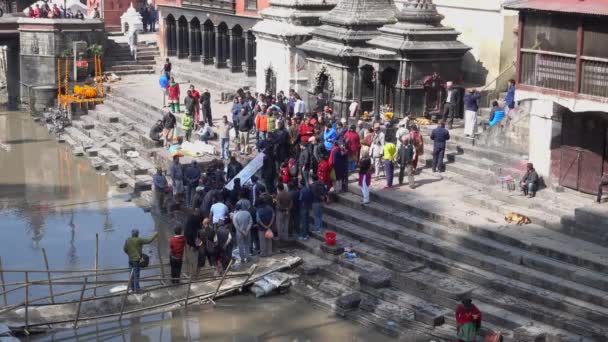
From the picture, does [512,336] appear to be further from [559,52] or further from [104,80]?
[104,80]

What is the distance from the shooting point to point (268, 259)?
18656 millimetres

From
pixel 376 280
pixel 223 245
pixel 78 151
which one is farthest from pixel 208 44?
pixel 376 280

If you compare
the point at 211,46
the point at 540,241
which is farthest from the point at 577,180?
the point at 211,46

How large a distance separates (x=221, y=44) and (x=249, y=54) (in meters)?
2.74

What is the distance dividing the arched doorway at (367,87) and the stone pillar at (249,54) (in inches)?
435

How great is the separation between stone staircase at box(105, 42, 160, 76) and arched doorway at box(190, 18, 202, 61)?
1.82 m

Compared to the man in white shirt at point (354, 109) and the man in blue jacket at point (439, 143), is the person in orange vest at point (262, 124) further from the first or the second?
the man in blue jacket at point (439, 143)

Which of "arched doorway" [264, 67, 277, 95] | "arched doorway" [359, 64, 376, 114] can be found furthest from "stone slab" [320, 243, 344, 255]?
"arched doorway" [264, 67, 277, 95]

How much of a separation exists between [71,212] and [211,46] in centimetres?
1811

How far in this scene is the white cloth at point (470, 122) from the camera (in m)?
22.9

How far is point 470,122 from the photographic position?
23.1 meters

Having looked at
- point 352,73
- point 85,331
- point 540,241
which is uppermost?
point 352,73

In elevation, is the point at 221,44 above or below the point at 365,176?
above

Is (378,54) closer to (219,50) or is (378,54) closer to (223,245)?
(223,245)
